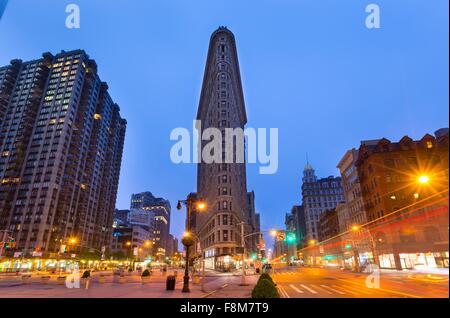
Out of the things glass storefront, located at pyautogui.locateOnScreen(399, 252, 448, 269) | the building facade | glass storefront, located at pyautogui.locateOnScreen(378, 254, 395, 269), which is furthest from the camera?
glass storefront, located at pyautogui.locateOnScreen(378, 254, 395, 269)

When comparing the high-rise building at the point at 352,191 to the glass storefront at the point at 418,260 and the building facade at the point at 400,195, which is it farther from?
the glass storefront at the point at 418,260

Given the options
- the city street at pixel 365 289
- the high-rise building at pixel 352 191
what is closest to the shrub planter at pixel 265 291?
the city street at pixel 365 289

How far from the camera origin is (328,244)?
349 feet

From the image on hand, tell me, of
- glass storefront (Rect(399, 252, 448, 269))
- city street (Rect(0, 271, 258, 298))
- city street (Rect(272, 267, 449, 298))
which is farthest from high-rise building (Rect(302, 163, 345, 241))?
city street (Rect(0, 271, 258, 298))

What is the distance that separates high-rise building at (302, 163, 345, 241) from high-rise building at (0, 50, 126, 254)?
113 meters

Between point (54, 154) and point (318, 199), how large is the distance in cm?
13225

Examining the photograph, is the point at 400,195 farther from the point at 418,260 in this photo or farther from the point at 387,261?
the point at 387,261

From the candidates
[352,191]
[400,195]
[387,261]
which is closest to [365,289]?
[387,261]

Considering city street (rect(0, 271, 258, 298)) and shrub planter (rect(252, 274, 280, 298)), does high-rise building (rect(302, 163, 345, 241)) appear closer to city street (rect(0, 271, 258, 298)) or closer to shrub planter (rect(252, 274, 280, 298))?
city street (rect(0, 271, 258, 298))

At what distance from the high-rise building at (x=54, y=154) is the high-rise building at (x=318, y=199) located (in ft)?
369

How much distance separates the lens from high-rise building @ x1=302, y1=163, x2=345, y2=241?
147m

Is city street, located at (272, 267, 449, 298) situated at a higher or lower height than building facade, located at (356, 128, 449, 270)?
lower
